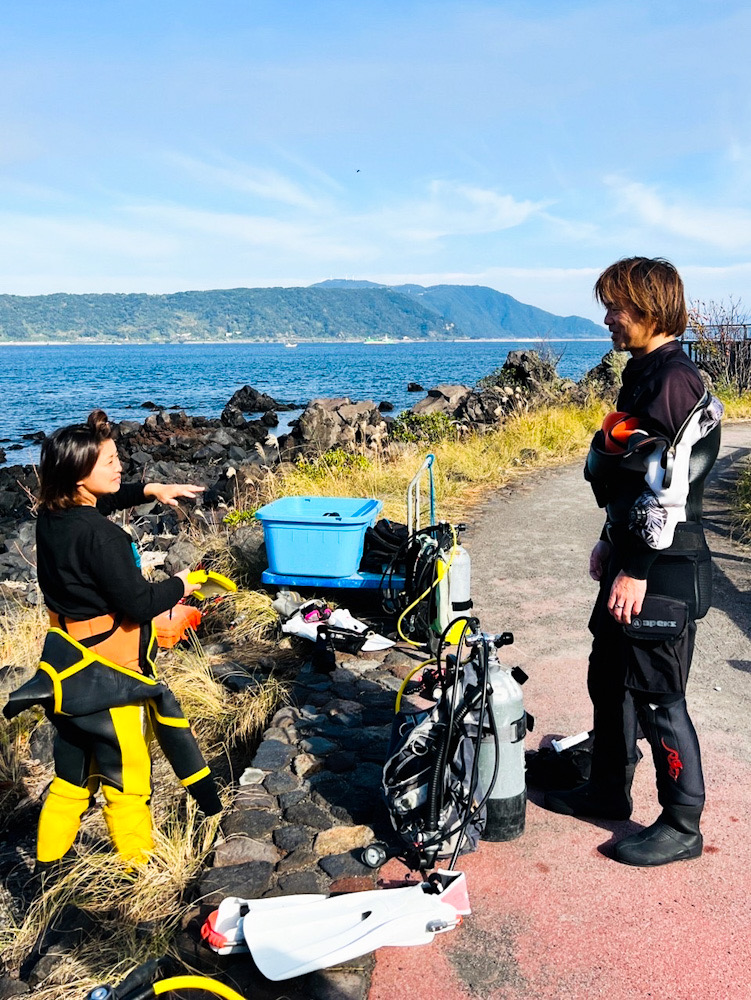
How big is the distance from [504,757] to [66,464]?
2090 millimetres

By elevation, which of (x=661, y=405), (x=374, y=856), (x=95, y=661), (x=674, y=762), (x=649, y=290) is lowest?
(x=374, y=856)

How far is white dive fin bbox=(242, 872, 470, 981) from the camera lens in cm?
268

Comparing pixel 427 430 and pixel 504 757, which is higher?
pixel 427 430

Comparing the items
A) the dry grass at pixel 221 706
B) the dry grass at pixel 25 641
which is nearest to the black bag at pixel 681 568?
the dry grass at pixel 221 706

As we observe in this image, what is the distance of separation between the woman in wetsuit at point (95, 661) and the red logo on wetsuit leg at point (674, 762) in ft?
6.01

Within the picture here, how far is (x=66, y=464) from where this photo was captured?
10.2 feet

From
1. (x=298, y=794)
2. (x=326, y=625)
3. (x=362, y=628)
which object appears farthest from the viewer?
(x=362, y=628)

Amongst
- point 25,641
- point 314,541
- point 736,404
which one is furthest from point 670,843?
point 736,404

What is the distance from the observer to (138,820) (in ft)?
10.8

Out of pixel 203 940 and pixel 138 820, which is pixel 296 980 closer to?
pixel 203 940

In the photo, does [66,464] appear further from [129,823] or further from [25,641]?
[25,641]

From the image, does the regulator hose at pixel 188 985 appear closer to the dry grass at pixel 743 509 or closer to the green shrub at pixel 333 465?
the dry grass at pixel 743 509

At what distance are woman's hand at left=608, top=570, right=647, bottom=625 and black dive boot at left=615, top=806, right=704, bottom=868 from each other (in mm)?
845

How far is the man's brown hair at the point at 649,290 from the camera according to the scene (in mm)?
2957
